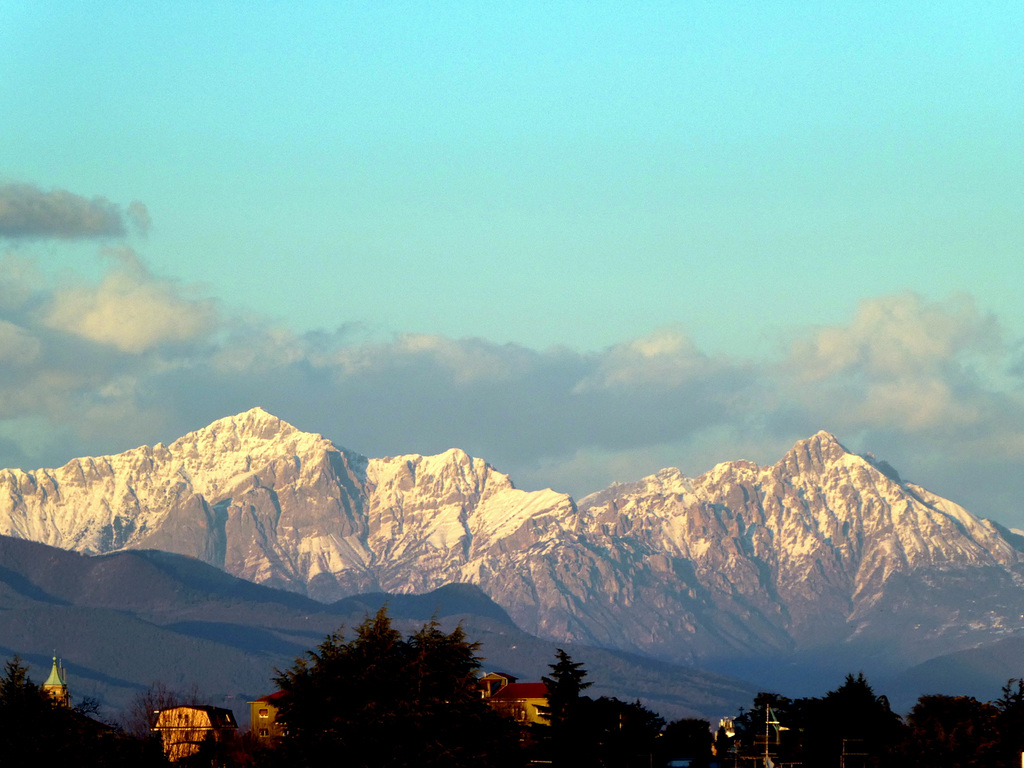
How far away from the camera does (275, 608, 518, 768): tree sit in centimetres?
10350

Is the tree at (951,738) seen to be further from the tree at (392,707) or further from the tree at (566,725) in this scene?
the tree at (392,707)

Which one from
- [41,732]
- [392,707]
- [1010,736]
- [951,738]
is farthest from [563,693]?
[392,707]

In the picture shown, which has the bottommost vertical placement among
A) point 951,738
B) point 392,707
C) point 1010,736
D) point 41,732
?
point 41,732

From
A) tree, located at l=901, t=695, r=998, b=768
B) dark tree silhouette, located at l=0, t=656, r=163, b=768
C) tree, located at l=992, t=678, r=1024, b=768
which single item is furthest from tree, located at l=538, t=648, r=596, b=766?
dark tree silhouette, located at l=0, t=656, r=163, b=768

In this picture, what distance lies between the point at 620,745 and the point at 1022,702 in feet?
145

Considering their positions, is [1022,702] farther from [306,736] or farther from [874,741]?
[306,736]

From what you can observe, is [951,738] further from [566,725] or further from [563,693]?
[563,693]

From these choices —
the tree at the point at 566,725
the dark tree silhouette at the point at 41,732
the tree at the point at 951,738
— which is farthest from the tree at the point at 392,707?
the tree at the point at 951,738

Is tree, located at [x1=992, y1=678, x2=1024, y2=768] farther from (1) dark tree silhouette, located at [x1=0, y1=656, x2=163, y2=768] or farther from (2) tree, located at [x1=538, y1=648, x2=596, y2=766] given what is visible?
(1) dark tree silhouette, located at [x1=0, y1=656, x2=163, y2=768]

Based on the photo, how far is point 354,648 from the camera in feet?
359

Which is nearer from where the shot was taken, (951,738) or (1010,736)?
(951,738)

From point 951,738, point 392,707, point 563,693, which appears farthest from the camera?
point 563,693

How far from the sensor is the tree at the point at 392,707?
10350cm

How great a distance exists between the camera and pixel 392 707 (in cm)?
10512
